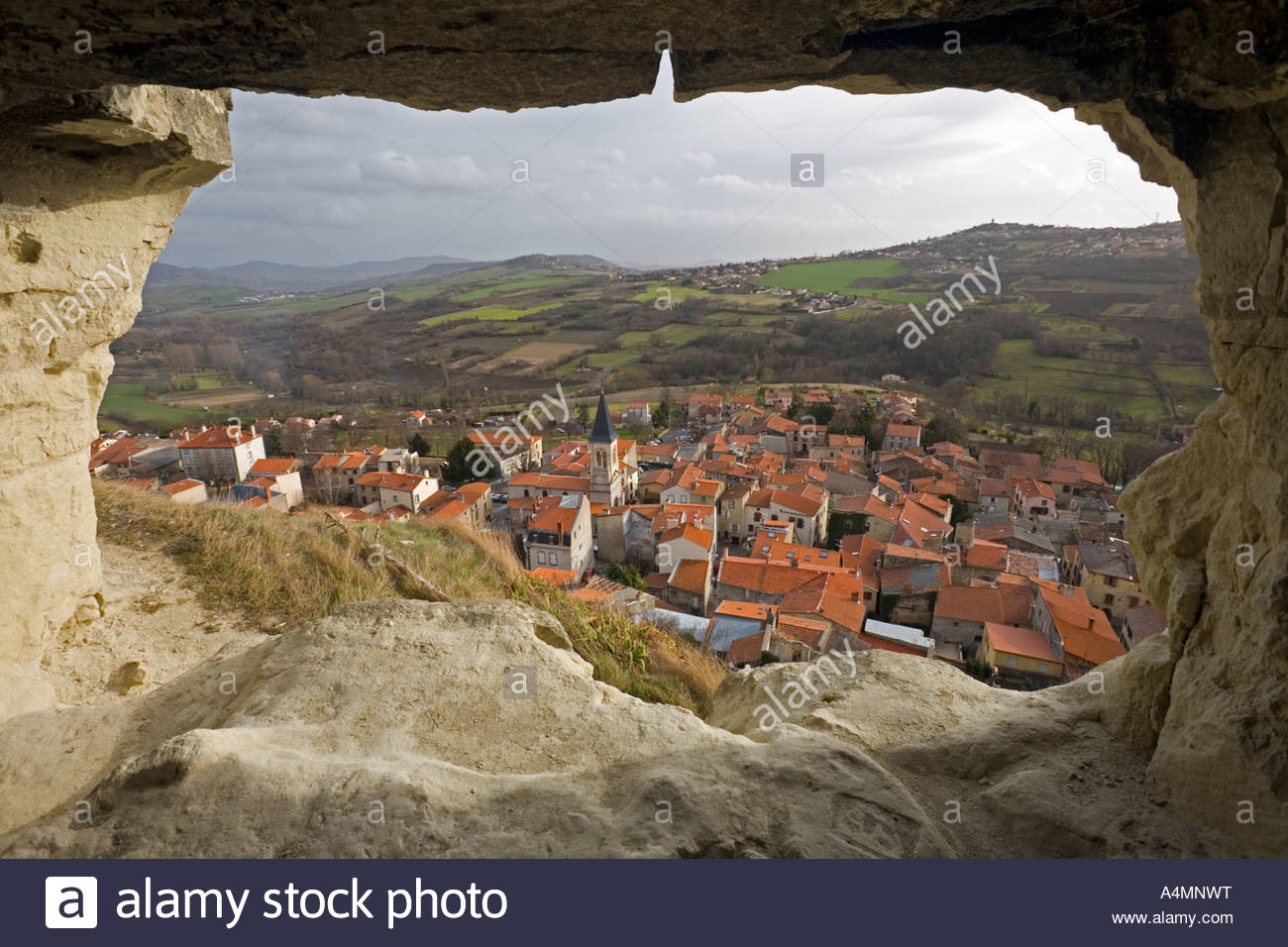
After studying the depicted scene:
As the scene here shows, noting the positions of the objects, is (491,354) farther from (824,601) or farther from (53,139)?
(53,139)

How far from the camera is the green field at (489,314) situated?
217 ft

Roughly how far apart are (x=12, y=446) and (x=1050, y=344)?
52614 mm

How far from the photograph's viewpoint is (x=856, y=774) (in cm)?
311

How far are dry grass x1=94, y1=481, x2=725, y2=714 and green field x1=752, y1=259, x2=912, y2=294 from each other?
7033 centimetres

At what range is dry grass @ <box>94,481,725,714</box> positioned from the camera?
5.96 metres

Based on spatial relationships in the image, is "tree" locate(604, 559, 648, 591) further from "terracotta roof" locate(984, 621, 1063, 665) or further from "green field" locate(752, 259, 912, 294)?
"green field" locate(752, 259, 912, 294)

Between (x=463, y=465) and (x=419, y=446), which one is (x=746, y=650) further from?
(x=419, y=446)

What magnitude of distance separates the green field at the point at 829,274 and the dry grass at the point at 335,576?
70.3 metres

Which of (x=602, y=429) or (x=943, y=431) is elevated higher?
(x=602, y=429)

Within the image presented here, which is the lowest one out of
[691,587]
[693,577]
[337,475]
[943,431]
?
[691,587]

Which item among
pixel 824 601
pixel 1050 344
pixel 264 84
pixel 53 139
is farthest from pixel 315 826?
pixel 1050 344

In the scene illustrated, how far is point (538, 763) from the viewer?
10.8 feet

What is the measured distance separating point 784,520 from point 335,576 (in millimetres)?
24005

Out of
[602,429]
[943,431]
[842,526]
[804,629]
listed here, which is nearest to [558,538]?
[602,429]
